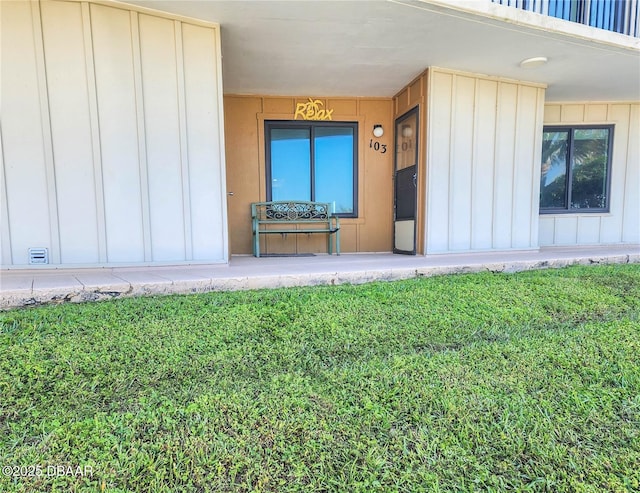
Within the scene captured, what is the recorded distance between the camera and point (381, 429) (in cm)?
113

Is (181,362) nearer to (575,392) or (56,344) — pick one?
(56,344)

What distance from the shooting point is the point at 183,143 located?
10.0 feet

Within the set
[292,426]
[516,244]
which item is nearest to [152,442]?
[292,426]

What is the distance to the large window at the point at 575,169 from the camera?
207 inches

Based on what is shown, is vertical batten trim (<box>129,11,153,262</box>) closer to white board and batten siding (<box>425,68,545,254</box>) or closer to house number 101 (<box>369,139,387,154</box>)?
white board and batten siding (<box>425,68,545,254</box>)

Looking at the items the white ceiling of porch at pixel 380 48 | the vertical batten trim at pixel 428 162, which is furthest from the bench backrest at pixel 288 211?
the white ceiling of porch at pixel 380 48

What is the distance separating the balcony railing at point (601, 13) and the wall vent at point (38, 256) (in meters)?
5.13

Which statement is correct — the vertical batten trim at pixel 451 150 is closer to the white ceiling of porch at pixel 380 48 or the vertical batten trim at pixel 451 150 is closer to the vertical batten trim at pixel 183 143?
the white ceiling of porch at pixel 380 48

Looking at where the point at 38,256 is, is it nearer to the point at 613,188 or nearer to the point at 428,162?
the point at 428,162

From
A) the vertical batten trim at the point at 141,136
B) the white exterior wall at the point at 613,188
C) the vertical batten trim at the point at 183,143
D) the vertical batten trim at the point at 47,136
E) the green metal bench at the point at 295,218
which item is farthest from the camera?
the white exterior wall at the point at 613,188

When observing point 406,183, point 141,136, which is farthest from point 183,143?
point 406,183

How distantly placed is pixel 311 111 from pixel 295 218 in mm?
1603

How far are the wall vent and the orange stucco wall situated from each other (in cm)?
229

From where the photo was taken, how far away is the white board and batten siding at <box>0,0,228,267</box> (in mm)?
2672
